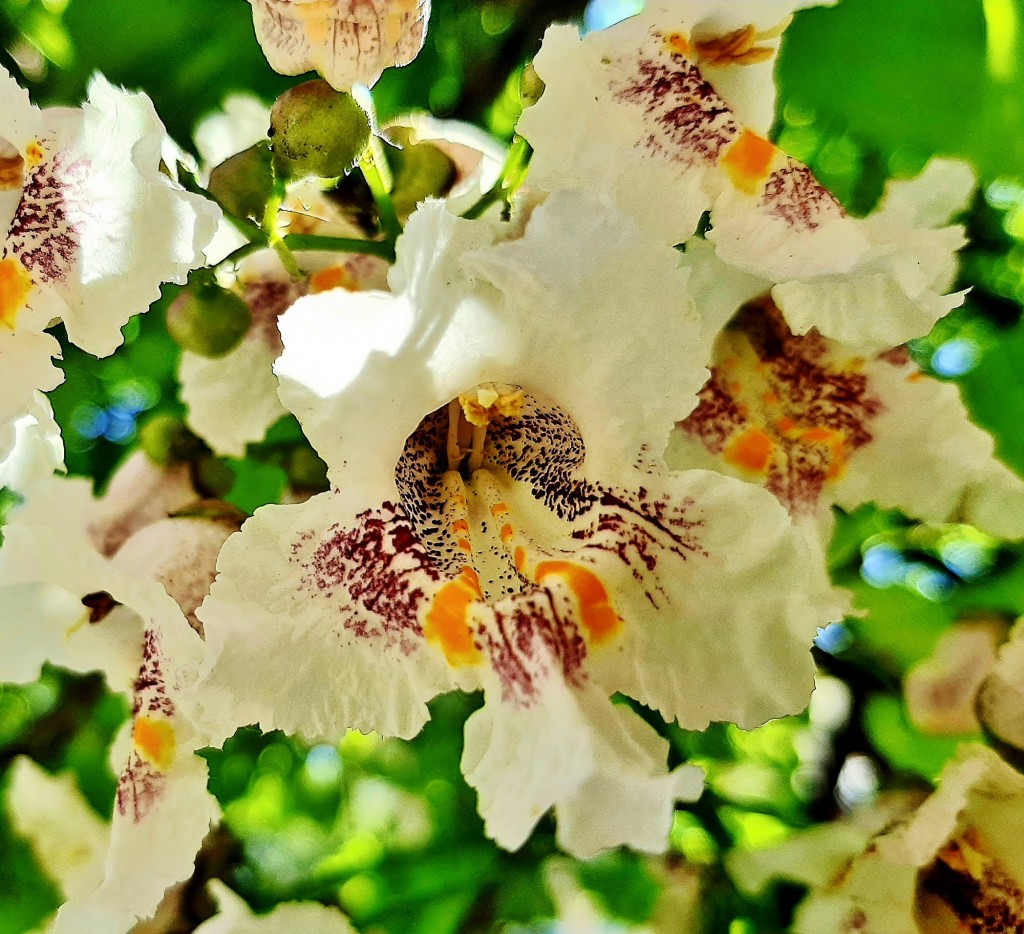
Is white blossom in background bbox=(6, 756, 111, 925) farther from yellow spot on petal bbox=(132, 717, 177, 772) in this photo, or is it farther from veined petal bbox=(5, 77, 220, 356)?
veined petal bbox=(5, 77, 220, 356)

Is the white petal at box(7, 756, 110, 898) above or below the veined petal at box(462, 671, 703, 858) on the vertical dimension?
below

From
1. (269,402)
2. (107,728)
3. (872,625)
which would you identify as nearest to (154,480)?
(269,402)

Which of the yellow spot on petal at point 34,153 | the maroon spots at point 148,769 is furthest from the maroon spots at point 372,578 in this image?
the yellow spot on petal at point 34,153

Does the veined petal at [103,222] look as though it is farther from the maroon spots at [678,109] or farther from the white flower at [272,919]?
the white flower at [272,919]

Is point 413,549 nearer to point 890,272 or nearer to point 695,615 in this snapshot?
point 695,615

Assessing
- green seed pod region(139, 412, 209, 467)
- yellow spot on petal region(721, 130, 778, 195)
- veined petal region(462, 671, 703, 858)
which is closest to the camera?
veined petal region(462, 671, 703, 858)

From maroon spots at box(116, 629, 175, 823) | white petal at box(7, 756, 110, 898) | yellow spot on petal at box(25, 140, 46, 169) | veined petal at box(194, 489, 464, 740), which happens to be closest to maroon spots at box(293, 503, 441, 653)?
veined petal at box(194, 489, 464, 740)
